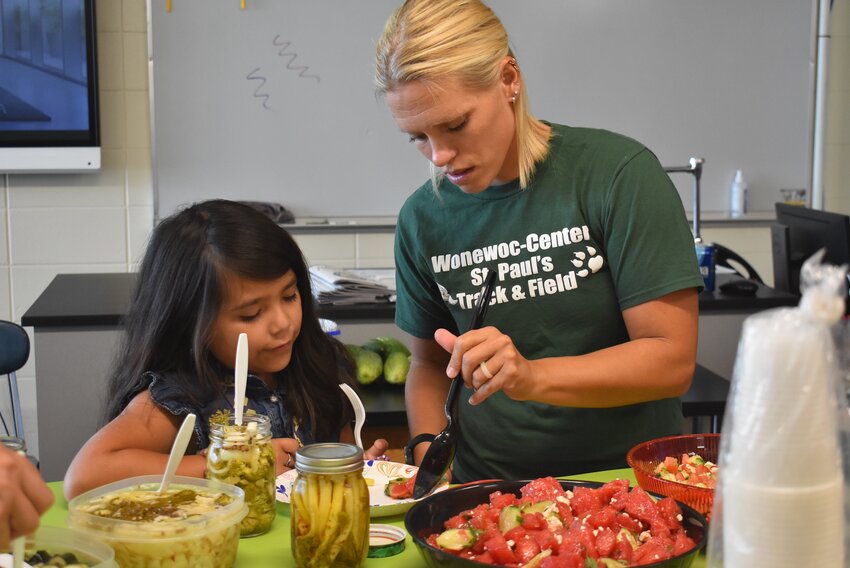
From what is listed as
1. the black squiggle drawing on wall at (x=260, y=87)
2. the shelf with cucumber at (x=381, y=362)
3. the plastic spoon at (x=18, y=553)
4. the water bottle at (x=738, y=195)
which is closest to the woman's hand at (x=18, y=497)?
the plastic spoon at (x=18, y=553)

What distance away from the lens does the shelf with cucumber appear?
8.11 feet

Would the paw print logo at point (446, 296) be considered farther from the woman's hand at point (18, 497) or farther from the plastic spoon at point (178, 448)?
the woman's hand at point (18, 497)

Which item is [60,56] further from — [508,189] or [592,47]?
[508,189]

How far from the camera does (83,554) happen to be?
0.94 m

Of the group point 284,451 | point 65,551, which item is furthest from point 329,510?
point 284,451

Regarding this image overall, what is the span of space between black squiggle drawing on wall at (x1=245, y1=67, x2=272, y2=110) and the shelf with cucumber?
1650 millimetres

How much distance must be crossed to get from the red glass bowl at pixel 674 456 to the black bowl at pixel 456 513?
0.20 ft

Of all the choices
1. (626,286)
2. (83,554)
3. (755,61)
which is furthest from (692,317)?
(755,61)

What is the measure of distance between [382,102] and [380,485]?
2.66 metres

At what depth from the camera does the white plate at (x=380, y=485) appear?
1.20m

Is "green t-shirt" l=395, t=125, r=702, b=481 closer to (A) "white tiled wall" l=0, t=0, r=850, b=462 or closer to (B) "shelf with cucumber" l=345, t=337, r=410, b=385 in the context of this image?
(B) "shelf with cucumber" l=345, t=337, r=410, b=385

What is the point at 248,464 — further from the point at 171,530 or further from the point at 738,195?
the point at 738,195

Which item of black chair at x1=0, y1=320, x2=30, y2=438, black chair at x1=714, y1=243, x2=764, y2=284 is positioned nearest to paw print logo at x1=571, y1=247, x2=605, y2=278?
black chair at x1=0, y1=320, x2=30, y2=438

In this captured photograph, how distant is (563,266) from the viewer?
1.49 meters
